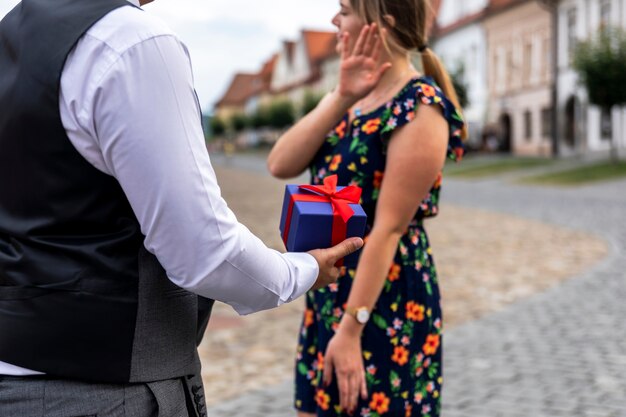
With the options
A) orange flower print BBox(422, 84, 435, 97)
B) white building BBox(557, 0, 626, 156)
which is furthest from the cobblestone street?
white building BBox(557, 0, 626, 156)

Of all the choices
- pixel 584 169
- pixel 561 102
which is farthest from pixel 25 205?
pixel 561 102

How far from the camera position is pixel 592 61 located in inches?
1046

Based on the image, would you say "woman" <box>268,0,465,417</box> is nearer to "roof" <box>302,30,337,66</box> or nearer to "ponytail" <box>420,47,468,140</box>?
"ponytail" <box>420,47,468,140</box>

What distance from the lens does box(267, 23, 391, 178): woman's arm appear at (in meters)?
2.28

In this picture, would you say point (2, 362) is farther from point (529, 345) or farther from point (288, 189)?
point (529, 345)

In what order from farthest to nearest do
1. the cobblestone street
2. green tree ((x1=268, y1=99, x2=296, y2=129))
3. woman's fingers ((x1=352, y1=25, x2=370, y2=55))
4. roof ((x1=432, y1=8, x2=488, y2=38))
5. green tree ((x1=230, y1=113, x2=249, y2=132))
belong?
green tree ((x1=230, y1=113, x2=249, y2=132)), green tree ((x1=268, y1=99, x2=296, y2=129)), roof ((x1=432, y1=8, x2=488, y2=38)), the cobblestone street, woman's fingers ((x1=352, y1=25, x2=370, y2=55))

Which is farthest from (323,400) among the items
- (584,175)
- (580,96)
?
(580,96)

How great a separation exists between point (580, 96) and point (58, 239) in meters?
37.1

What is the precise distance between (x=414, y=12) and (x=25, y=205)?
1356 millimetres

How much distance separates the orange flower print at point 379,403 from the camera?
2.34m

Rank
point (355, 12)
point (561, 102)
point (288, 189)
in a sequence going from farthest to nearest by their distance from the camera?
point (561, 102)
point (355, 12)
point (288, 189)

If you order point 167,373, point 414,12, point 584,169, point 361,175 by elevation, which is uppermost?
point 414,12

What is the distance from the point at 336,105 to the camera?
239cm

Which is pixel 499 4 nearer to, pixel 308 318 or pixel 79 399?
pixel 308 318
